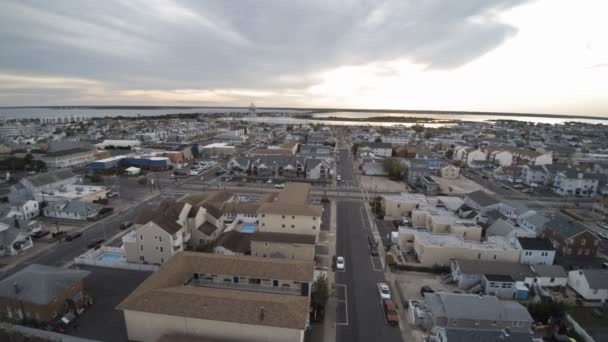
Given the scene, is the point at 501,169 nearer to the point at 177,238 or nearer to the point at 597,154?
the point at 597,154

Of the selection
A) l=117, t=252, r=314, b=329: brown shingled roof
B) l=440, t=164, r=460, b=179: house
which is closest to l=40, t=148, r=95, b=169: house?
l=117, t=252, r=314, b=329: brown shingled roof

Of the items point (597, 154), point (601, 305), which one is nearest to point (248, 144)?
point (601, 305)

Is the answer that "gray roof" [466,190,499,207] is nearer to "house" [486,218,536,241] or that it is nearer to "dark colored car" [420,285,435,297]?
"house" [486,218,536,241]

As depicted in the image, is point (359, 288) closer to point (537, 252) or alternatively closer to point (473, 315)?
point (473, 315)

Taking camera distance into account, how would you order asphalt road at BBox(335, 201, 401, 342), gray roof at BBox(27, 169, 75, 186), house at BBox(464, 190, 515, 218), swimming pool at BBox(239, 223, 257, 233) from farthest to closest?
gray roof at BBox(27, 169, 75, 186) < house at BBox(464, 190, 515, 218) < swimming pool at BBox(239, 223, 257, 233) < asphalt road at BBox(335, 201, 401, 342)

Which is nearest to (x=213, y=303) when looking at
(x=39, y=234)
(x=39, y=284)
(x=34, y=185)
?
(x=39, y=284)

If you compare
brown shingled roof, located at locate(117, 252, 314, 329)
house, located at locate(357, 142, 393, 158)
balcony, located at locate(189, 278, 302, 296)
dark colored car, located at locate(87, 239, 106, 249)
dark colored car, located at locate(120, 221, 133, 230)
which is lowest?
dark colored car, located at locate(87, 239, 106, 249)
